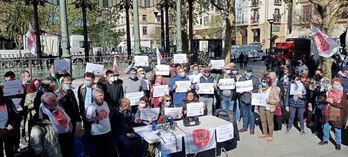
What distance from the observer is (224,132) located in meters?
6.00

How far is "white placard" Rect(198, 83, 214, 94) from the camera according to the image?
7.92 meters

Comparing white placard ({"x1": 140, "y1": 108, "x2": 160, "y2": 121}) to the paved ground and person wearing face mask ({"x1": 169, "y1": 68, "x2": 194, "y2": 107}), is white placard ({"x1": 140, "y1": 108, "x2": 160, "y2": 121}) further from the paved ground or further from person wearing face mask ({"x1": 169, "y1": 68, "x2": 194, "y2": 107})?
the paved ground

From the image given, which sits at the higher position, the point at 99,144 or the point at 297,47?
the point at 297,47

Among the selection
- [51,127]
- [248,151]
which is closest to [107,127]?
[51,127]

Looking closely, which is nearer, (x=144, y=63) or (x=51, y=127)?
(x=51, y=127)

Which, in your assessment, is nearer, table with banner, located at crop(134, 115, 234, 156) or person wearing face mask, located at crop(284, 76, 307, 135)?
table with banner, located at crop(134, 115, 234, 156)

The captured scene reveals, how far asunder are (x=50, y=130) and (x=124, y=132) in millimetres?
1753

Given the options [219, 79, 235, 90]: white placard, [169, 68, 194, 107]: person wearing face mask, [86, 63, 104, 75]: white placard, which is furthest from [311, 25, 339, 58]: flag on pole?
[86, 63, 104, 75]: white placard

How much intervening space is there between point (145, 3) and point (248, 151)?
1958 cm

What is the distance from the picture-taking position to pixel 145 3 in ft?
79.0

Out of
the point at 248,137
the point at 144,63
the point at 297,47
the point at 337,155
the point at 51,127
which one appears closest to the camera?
the point at 51,127

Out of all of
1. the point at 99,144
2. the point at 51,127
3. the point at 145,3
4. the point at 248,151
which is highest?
the point at 145,3

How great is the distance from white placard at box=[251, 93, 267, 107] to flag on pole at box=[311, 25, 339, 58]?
7.31ft

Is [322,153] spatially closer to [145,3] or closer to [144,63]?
[144,63]
